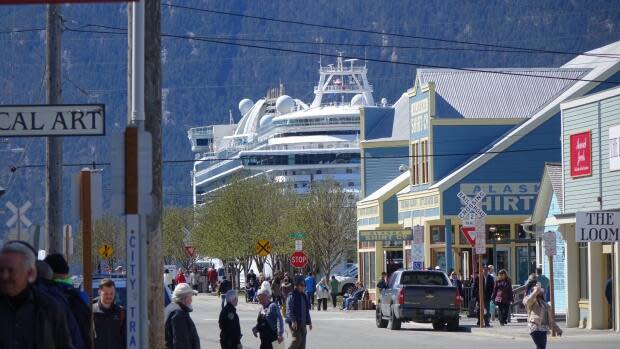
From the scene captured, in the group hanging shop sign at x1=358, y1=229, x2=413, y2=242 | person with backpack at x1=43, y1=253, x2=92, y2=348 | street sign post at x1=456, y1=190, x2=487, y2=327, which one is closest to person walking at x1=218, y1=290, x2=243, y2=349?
person with backpack at x1=43, y1=253, x2=92, y2=348

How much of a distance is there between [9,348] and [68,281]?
157 inches

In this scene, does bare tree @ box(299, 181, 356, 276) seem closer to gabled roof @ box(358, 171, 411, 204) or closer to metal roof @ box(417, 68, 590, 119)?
gabled roof @ box(358, 171, 411, 204)

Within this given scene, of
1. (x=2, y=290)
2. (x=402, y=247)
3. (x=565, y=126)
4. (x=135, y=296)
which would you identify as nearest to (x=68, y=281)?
(x=135, y=296)

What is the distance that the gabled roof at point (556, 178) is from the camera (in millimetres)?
41219

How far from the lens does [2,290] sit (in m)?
8.17

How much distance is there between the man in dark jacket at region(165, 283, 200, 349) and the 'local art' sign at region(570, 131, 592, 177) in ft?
73.9

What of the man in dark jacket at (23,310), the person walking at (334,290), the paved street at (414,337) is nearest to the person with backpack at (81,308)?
the man in dark jacket at (23,310)

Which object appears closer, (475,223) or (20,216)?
(20,216)

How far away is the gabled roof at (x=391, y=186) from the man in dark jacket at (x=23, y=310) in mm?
53902

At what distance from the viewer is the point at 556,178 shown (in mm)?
41875

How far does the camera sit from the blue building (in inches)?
2104

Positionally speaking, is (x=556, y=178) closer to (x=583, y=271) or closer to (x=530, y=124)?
(x=583, y=271)

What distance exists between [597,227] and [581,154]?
24.6 ft

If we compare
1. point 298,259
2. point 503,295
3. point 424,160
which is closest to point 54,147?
point 503,295
